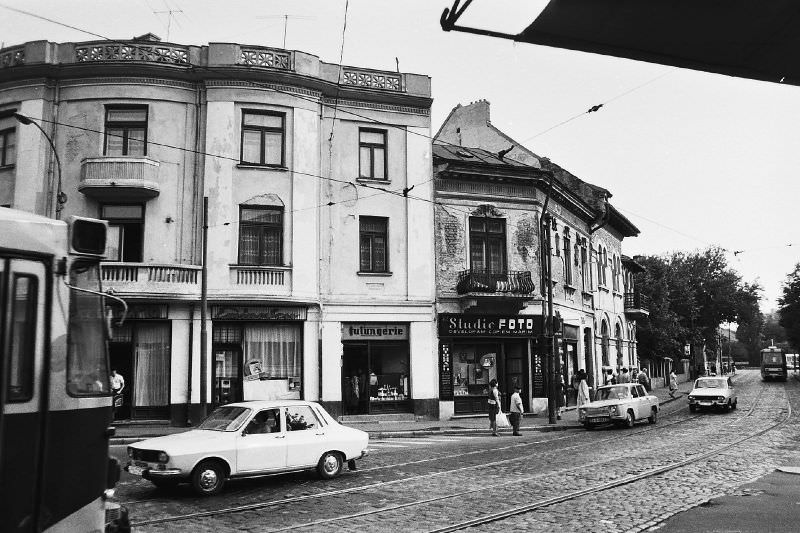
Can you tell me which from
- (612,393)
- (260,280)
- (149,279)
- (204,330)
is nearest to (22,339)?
(204,330)

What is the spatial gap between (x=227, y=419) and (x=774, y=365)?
71332 millimetres

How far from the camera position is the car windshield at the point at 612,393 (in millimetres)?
25139

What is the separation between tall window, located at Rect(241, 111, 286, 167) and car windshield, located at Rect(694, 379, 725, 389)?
20518 mm

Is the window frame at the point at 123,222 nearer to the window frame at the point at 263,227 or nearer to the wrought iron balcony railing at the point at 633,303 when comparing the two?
the window frame at the point at 263,227

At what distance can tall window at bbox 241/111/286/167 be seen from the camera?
83.1 feet

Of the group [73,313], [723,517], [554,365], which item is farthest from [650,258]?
[73,313]

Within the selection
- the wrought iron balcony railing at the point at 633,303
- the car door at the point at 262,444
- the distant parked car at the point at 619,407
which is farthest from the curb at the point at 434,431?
the wrought iron balcony railing at the point at 633,303

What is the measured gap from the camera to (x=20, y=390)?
483 cm

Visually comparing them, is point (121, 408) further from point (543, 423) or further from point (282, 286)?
point (543, 423)

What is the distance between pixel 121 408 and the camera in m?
23.3

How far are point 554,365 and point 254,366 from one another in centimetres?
1358

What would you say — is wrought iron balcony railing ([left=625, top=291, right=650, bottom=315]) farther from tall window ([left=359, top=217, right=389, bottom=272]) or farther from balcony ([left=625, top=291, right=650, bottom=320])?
tall window ([left=359, top=217, right=389, bottom=272])

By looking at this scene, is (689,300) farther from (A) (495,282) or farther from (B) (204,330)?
(B) (204,330)

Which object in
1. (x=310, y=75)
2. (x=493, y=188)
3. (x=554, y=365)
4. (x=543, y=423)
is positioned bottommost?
(x=543, y=423)
